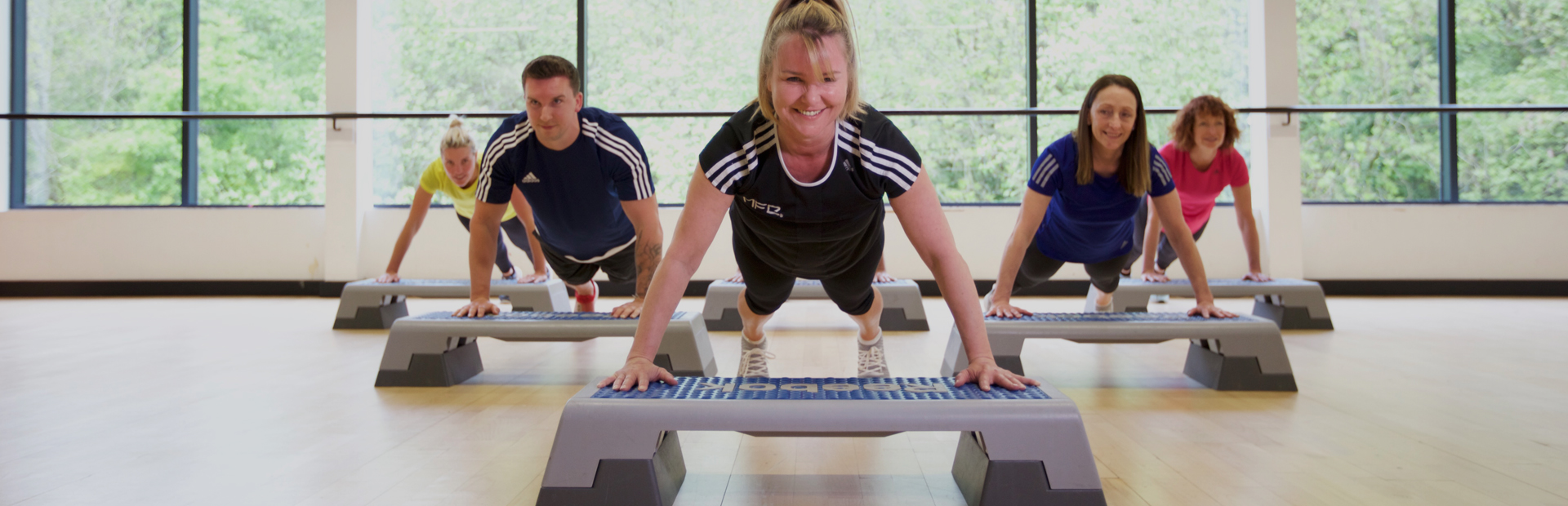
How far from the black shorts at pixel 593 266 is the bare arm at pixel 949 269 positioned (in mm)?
1859

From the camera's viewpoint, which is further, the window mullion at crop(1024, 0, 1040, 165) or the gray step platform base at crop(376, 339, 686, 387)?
the window mullion at crop(1024, 0, 1040, 165)

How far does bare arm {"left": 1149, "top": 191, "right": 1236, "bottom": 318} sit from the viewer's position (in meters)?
2.46

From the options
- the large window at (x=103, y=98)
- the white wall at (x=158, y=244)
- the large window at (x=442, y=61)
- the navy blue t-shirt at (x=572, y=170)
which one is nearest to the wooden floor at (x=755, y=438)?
the navy blue t-shirt at (x=572, y=170)

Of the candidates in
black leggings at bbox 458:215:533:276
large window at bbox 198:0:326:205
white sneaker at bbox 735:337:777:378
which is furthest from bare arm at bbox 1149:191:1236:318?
large window at bbox 198:0:326:205

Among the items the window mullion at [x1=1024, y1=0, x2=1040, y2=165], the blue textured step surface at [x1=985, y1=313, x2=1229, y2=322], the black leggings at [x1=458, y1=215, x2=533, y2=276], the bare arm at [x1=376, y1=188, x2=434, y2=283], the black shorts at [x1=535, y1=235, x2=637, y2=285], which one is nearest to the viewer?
the blue textured step surface at [x1=985, y1=313, x2=1229, y2=322]

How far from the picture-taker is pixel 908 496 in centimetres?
146

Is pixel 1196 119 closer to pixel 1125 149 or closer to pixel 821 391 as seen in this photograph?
pixel 1125 149

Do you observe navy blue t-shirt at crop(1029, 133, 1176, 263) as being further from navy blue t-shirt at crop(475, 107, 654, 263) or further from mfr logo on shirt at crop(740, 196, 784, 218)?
mfr logo on shirt at crop(740, 196, 784, 218)

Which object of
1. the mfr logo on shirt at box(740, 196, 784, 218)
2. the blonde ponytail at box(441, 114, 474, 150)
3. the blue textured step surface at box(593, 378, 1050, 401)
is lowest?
the blue textured step surface at box(593, 378, 1050, 401)

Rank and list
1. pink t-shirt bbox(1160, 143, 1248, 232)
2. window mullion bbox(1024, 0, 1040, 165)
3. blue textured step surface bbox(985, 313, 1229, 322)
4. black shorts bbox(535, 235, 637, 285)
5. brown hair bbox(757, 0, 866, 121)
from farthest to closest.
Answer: window mullion bbox(1024, 0, 1040, 165) → pink t-shirt bbox(1160, 143, 1248, 232) → black shorts bbox(535, 235, 637, 285) → blue textured step surface bbox(985, 313, 1229, 322) → brown hair bbox(757, 0, 866, 121)

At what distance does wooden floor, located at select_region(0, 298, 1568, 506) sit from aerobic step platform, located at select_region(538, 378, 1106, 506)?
16cm

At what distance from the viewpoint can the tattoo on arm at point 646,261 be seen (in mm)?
2602

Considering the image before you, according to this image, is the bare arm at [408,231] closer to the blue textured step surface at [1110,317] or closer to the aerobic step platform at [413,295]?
the aerobic step platform at [413,295]

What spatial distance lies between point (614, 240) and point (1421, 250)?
17.3 ft
